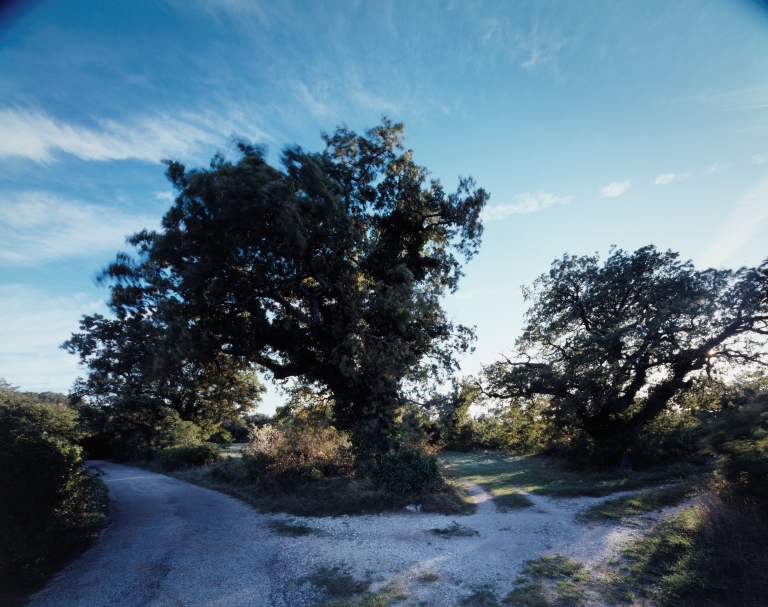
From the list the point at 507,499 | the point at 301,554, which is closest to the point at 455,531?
the point at 301,554

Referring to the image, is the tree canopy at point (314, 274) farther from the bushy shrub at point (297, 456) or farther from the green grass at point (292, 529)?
the green grass at point (292, 529)

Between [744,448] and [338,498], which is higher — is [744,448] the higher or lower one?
the higher one

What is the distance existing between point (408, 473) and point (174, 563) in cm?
701

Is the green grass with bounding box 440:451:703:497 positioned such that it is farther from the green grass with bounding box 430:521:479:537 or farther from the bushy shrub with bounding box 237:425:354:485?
the green grass with bounding box 430:521:479:537

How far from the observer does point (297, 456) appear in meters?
14.7

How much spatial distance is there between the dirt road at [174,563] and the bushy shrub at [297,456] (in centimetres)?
237

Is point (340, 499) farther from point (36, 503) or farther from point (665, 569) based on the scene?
point (665, 569)

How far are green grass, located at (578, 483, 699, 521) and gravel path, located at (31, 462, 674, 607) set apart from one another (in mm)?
596

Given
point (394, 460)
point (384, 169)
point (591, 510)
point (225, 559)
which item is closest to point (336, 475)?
point (394, 460)

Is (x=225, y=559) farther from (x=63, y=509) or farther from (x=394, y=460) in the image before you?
(x=394, y=460)

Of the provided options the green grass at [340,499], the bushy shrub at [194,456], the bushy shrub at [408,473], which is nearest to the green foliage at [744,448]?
the green grass at [340,499]

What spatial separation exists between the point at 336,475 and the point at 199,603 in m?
9.38

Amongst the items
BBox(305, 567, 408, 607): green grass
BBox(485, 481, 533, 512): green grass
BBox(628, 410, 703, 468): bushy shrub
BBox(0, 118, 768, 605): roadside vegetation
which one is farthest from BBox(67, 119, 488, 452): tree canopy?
BBox(628, 410, 703, 468): bushy shrub

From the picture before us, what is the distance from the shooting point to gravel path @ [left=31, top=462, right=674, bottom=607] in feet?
18.3
